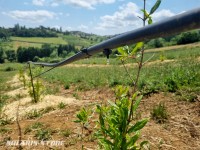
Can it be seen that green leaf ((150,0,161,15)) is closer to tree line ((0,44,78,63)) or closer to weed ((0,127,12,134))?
weed ((0,127,12,134))

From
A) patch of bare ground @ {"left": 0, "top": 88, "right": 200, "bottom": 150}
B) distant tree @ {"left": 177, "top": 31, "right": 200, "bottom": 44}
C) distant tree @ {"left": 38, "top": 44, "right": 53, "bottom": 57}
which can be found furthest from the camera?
distant tree @ {"left": 38, "top": 44, "right": 53, "bottom": 57}

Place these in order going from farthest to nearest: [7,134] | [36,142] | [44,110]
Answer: [44,110], [7,134], [36,142]

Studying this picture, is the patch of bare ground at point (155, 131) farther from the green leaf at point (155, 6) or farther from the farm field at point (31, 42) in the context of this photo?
the farm field at point (31, 42)

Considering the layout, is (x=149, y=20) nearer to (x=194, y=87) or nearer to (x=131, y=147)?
(x=131, y=147)

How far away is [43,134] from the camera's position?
3.76m

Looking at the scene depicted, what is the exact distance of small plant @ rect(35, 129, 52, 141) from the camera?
12.0 ft

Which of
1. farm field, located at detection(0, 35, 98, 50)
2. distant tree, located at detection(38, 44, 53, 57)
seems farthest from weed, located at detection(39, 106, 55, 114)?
farm field, located at detection(0, 35, 98, 50)

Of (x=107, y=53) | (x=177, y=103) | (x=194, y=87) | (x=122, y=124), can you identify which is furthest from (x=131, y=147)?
(x=194, y=87)

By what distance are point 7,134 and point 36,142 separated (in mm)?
890

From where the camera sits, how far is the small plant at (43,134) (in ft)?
12.0

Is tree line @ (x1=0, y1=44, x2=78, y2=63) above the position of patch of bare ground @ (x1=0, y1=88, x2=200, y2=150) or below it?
above

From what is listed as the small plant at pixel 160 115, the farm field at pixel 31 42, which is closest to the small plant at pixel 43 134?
the small plant at pixel 160 115

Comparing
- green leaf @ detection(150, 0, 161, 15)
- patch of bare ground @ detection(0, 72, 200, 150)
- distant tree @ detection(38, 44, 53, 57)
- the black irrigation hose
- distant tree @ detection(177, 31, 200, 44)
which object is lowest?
patch of bare ground @ detection(0, 72, 200, 150)

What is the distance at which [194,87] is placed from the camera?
16.3 ft
